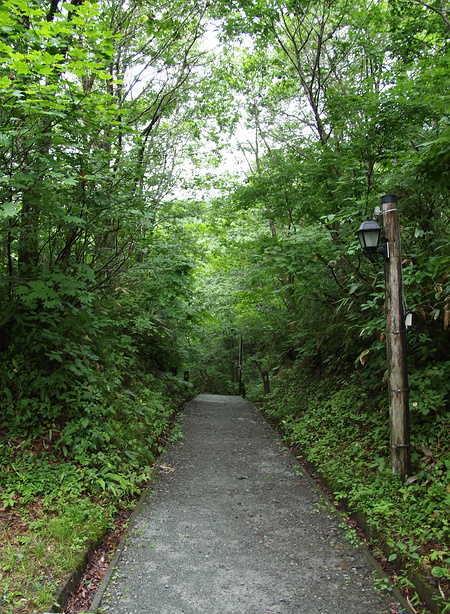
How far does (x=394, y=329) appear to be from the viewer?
15.2 feet

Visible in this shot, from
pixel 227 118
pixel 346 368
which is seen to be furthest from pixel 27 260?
pixel 227 118

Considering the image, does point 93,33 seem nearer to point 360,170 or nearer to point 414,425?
point 360,170

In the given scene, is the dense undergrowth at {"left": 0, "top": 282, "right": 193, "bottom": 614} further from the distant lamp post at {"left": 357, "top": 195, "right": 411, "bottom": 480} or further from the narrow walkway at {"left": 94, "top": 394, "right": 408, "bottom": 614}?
the distant lamp post at {"left": 357, "top": 195, "right": 411, "bottom": 480}

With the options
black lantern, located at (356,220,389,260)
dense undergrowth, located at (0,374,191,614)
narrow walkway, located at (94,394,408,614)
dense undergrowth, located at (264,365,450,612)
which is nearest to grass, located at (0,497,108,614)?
dense undergrowth, located at (0,374,191,614)

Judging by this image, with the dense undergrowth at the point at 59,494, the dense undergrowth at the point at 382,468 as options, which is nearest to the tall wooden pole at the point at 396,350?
the dense undergrowth at the point at 382,468

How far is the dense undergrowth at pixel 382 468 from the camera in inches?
135

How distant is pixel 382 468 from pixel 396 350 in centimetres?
132

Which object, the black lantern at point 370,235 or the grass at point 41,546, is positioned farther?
the black lantern at point 370,235

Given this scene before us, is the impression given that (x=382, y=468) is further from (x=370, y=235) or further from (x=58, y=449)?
(x=58, y=449)

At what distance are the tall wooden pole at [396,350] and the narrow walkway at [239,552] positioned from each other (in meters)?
1.05

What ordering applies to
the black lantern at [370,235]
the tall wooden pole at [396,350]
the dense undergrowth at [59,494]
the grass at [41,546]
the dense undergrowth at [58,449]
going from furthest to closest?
the black lantern at [370,235], the tall wooden pole at [396,350], the dense undergrowth at [58,449], the dense undergrowth at [59,494], the grass at [41,546]

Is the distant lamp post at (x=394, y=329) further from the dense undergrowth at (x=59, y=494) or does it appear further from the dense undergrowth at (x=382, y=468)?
the dense undergrowth at (x=59, y=494)

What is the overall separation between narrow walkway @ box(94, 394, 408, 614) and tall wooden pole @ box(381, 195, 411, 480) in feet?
3.43

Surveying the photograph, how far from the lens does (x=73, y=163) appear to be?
15.2ft
